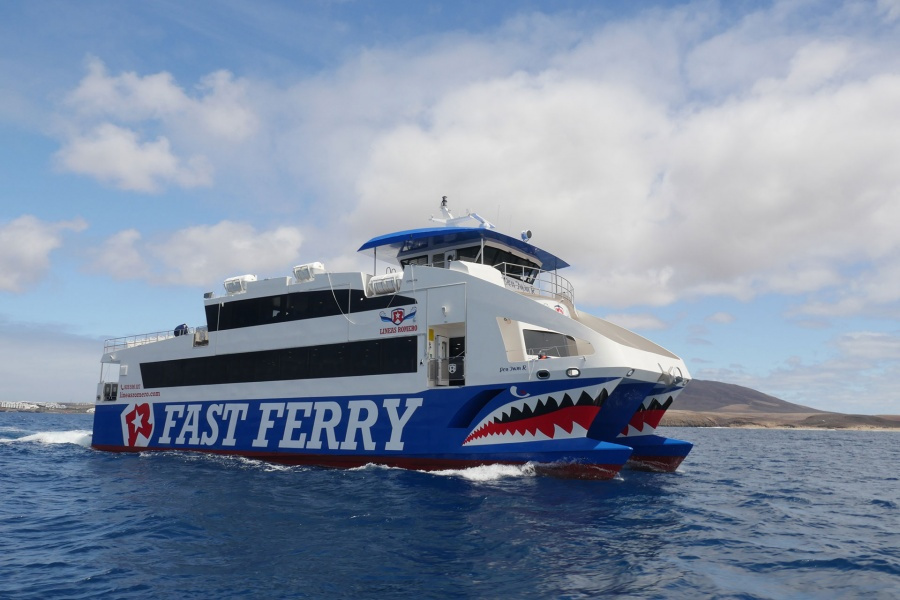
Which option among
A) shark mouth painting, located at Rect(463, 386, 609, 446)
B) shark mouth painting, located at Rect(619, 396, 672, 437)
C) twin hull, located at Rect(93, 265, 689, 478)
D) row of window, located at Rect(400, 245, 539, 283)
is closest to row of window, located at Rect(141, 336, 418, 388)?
twin hull, located at Rect(93, 265, 689, 478)

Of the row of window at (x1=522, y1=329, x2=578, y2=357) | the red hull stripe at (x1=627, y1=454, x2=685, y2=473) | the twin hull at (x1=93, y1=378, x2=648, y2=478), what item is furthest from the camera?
the red hull stripe at (x1=627, y1=454, x2=685, y2=473)

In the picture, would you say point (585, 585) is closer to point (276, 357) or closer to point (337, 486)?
point (337, 486)

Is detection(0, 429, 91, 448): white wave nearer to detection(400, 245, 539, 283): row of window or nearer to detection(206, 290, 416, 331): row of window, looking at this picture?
detection(206, 290, 416, 331): row of window

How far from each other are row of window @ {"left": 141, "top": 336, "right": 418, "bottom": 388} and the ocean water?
2820mm

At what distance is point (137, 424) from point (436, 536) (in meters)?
17.0

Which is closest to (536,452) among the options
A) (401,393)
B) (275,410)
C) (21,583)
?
(401,393)

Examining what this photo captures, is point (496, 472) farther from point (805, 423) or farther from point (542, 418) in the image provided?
point (805, 423)

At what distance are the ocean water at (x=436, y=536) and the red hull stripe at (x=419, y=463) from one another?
33 centimetres

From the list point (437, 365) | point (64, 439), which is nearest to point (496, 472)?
point (437, 365)

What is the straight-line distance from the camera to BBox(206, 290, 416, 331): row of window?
16.6 meters

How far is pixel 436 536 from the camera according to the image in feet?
29.1

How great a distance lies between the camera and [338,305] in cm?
1703

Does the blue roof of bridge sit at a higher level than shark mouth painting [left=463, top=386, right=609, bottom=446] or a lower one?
higher

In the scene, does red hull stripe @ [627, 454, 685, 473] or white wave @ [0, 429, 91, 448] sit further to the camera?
white wave @ [0, 429, 91, 448]
